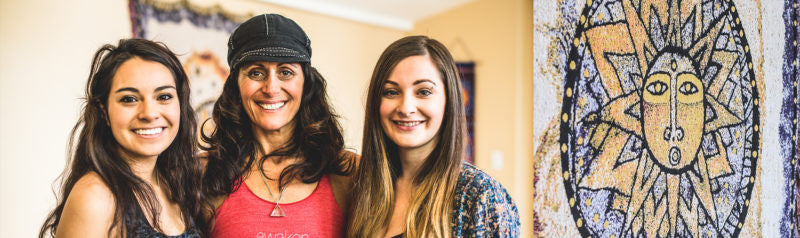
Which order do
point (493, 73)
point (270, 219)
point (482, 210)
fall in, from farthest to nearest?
point (493, 73), point (270, 219), point (482, 210)

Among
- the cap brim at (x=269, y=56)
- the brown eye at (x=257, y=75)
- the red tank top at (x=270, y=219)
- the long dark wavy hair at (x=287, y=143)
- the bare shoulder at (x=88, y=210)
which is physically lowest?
the red tank top at (x=270, y=219)

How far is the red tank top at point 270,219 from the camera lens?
1.31 meters

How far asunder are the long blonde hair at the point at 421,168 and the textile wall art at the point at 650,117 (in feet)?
0.71

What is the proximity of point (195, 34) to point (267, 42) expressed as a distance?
6.62ft

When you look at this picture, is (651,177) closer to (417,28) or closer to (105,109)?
(105,109)

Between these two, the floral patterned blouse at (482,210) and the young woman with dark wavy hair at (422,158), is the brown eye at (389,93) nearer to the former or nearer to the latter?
the young woman with dark wavy hair at (422,158)

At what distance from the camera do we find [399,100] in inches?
45.1

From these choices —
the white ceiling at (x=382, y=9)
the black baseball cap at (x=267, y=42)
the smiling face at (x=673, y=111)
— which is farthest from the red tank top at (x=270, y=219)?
the white ceiling at (x=382, y=9)

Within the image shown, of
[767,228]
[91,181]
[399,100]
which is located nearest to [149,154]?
[91,181]

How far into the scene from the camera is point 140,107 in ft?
3.79

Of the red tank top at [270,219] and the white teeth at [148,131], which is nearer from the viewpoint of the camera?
the white teeth at [148,131]

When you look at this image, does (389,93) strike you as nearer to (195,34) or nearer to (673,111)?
(673,111)

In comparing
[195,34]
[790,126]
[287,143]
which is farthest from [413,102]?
[195,34]

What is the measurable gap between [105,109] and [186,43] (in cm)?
205
